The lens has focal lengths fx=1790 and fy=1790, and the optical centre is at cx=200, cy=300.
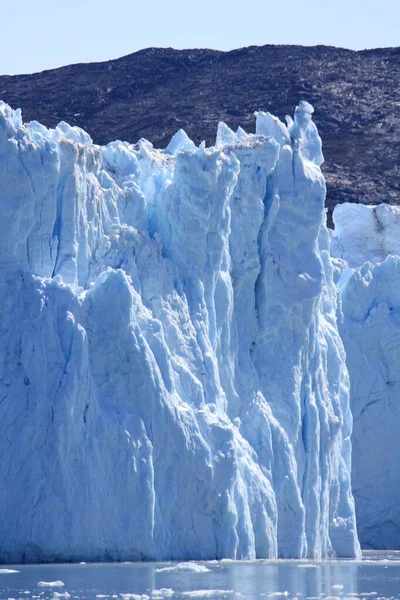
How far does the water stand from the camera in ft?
89.2

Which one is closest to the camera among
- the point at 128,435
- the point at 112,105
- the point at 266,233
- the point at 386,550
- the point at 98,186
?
the point at 128,435

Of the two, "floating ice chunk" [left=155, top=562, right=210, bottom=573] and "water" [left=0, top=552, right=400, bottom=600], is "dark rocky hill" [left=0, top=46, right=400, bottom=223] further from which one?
"floating ice chunk" [left=155, top=562, right=210, bottom=573]

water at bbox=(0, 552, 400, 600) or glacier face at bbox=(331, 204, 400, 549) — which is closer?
water at bbox=(0, 552, 400, 600)

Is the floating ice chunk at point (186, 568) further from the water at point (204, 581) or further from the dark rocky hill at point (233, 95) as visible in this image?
the dark rocky hill at point (233, 95)

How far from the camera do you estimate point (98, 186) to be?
34469mm

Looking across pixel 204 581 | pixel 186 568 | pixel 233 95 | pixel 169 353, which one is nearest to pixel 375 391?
pixel 169 353

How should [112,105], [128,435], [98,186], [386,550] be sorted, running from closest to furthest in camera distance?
[128,435] → [98,186] → [386,550] → [112,105]

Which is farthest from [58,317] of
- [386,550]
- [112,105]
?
[112,105]

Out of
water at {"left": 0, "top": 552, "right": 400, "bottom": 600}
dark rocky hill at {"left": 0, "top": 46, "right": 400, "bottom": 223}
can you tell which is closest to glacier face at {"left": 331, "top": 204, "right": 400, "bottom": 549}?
water at {"left": 0, "top": 552, "right": 400, "bottom": 600}

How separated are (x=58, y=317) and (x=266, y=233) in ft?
22.5

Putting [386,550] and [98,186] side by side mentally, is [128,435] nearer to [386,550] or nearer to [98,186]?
[98,186]

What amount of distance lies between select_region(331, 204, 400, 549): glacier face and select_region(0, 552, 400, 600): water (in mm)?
9274

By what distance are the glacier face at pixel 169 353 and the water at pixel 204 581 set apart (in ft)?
2.16

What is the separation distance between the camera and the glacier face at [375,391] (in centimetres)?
4328
